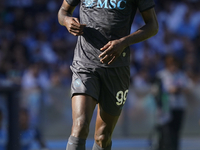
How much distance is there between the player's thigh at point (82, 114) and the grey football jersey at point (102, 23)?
396 millimetres

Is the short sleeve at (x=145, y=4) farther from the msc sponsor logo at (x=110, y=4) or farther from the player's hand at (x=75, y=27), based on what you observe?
the player's hand at (x=75, y=27)

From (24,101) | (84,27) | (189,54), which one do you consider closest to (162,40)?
(189,54)

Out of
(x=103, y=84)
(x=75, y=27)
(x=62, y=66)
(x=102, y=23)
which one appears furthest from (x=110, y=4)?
(x=62, y=66)

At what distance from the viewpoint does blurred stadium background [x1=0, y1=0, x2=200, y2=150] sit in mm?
9344

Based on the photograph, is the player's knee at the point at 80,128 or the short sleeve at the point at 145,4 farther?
the short sleeve at the point at 145,4

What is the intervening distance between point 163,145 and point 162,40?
4296 mm

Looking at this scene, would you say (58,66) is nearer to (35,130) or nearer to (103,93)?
(35,130)

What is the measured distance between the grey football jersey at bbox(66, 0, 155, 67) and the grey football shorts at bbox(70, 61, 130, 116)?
7cm

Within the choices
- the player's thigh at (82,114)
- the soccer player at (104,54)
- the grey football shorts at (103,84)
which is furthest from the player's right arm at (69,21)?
the player's thigh at (82,114)

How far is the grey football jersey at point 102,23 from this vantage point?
3.78 metres

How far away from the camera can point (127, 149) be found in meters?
8.84

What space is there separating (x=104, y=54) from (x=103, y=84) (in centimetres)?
40

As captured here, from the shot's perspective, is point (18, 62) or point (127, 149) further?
point (18, 62)

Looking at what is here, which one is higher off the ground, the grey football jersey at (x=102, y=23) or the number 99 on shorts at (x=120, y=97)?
the grey football jersey at (x=102, y=23)
